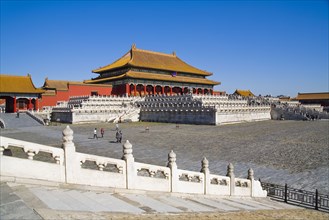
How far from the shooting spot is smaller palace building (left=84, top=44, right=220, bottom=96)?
5441 centimetres

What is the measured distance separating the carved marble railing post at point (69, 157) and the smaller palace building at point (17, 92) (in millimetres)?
40629

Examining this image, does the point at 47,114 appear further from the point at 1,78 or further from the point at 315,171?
the point at 315,171

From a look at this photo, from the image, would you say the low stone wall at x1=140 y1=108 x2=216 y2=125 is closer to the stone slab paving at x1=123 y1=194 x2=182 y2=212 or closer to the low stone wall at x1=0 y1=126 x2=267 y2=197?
the low stone wall at x1=0 y1=126 x2=267 y2=197

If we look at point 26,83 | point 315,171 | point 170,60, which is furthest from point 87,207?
point 170,60

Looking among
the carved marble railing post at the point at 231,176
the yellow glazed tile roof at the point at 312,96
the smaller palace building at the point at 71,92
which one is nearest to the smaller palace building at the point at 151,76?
the smaller palace building at the point at 71,92

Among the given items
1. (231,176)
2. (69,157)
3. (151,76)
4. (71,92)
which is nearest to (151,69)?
(151,76)

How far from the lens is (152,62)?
2387 inches

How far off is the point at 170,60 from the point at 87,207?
62862 mm

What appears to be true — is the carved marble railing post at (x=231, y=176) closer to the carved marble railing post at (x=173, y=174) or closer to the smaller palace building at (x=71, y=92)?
the carved marble railing post at (x=173, y=174)

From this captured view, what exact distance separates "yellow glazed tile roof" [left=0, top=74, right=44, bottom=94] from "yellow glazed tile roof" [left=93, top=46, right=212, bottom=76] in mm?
17048

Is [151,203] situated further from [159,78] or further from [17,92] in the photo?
[159,78]

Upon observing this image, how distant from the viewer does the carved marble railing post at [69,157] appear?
279 inches

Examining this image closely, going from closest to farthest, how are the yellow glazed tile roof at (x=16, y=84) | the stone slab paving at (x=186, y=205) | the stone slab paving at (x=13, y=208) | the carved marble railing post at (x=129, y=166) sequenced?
the stone slab paving at (x=13, y=208), the stone slab paving at (x=186, y=205), the carved marble railing post at (x=129, y=166), the yellow glazed tile roof at (x=16, y=84)

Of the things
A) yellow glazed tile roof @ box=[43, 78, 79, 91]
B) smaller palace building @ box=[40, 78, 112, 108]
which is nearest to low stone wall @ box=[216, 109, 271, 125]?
smaller palace building @ box=[40, 78, 112, 108]
